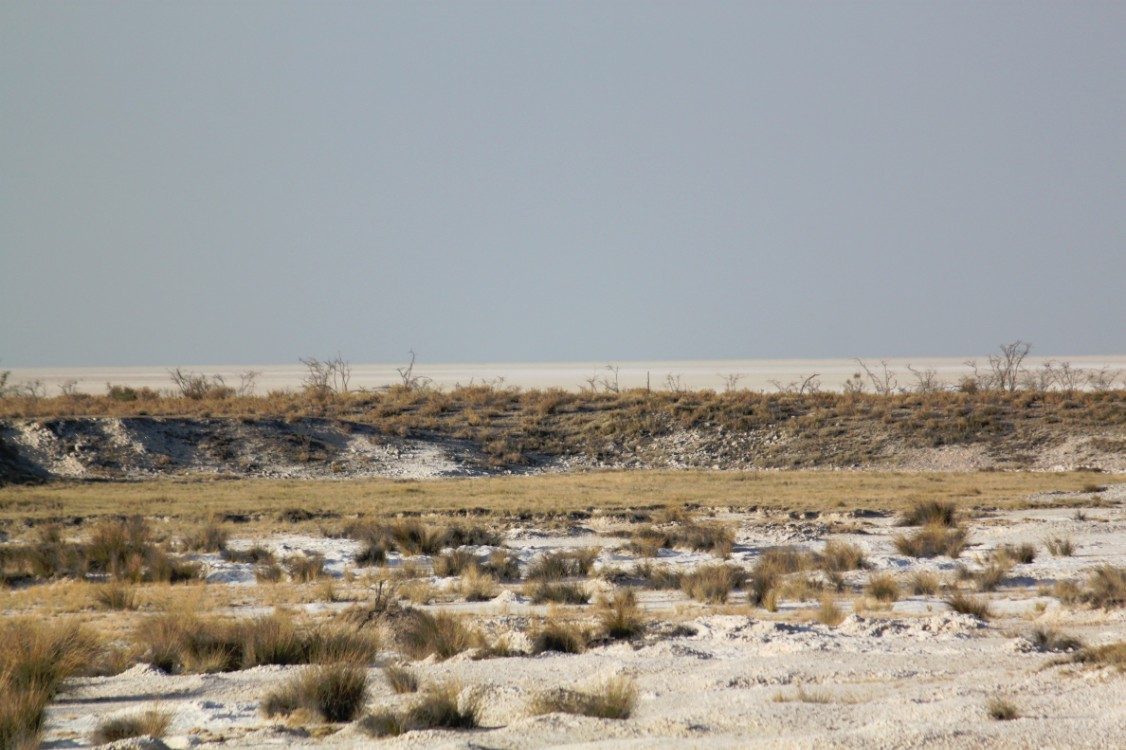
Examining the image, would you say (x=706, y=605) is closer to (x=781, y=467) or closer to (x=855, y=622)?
(x=855, y=622)

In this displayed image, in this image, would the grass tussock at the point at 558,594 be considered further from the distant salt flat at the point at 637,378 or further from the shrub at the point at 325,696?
the distant salt flat at the point at 637,378

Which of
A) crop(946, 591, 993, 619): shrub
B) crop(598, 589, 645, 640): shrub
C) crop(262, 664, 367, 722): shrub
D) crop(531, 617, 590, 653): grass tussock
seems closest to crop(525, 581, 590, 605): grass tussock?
crop(598, 589, 645, 640): shrub

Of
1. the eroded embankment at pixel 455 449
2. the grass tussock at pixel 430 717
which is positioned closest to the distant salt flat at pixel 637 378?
the eroded embankment at pixel 455 449

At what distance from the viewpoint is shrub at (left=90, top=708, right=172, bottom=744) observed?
7309 millimetres

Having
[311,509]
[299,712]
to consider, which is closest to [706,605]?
[299,712]

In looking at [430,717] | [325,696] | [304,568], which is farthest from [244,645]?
[304,568]

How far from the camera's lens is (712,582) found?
45.5 feet

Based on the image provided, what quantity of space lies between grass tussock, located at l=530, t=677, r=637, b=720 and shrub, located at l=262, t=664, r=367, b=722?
4.39 feet

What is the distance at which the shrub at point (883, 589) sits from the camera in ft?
44.0

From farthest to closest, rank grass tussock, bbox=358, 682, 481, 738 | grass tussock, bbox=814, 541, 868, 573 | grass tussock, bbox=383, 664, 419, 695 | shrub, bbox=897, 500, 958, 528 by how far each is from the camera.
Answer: shrub, bbox=897, 500, 958, 528 → grass tussock, bbox=814, 541, 868, 573 → grass tussock, bbox=383, 664, 419, 695 → grass tussock, bbox=358, 682, 481, 738

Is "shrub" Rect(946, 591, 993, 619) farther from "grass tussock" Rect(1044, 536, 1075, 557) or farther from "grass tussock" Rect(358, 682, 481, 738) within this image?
"grass tussock" Rect(358, 682, 481, 738)

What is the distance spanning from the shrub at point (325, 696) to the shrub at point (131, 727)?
2.53ft

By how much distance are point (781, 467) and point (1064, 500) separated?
15617 millimetres

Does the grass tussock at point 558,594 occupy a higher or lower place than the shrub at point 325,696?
lower
